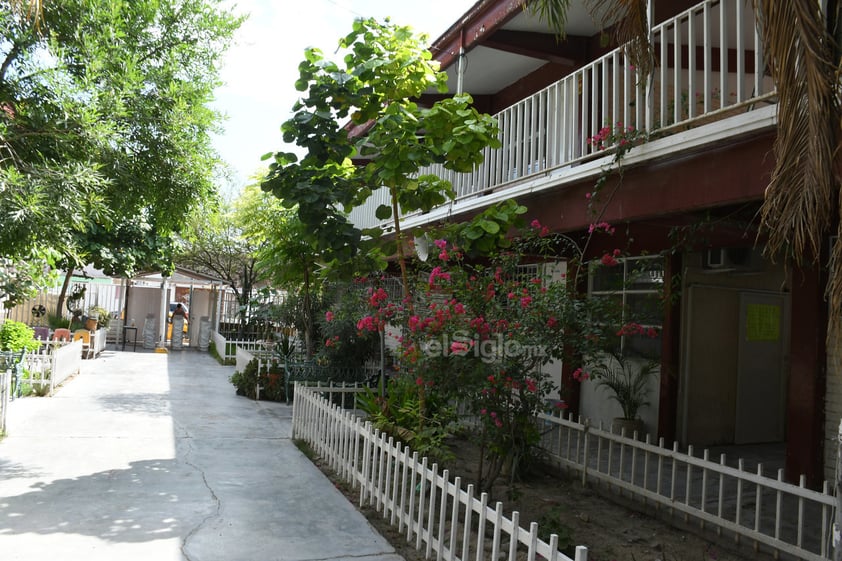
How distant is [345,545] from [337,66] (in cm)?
452

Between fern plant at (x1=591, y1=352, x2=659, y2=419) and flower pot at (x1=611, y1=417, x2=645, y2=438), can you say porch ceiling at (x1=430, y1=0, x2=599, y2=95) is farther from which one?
flower pot at (x1=611, y1=417, x2=645, y2=438)

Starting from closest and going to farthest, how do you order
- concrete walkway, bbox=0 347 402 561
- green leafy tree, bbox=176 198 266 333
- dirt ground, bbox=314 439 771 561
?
concrete walkway, bbox=0 347 402 561, dirt ground, bbox=314 439 771 561, green leafy tree, bbox=176 198 266 333

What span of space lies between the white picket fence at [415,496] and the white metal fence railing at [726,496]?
1.51 meters

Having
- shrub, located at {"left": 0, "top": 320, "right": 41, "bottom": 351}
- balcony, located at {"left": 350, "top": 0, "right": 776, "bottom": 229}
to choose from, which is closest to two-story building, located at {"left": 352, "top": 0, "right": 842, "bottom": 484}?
balcony, located at {"left": 350, "top": 0, "right": 776, "bottom": 229}

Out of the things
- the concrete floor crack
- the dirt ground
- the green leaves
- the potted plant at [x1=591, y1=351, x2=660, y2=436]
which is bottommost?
the dirt ground

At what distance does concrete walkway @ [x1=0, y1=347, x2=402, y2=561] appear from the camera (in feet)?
14.8

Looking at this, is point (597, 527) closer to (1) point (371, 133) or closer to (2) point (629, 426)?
(2) point (629, 426)

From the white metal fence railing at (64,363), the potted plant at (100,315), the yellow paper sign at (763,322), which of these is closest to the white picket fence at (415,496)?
the white metal fence railing at (64,363)

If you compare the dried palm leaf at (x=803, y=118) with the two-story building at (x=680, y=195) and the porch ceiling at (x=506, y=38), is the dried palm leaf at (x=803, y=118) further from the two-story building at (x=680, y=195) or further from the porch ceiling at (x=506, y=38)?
the porch ceiling at (x=506, y=38)

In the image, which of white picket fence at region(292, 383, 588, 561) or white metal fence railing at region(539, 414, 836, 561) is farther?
white metal fence railing at region(539, 414, 836, 561)

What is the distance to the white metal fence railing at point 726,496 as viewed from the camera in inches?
187

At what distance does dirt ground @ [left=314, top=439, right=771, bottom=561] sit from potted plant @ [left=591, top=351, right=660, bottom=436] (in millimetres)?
2132

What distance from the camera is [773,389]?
9516mm

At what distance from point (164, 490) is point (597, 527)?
3.96m
